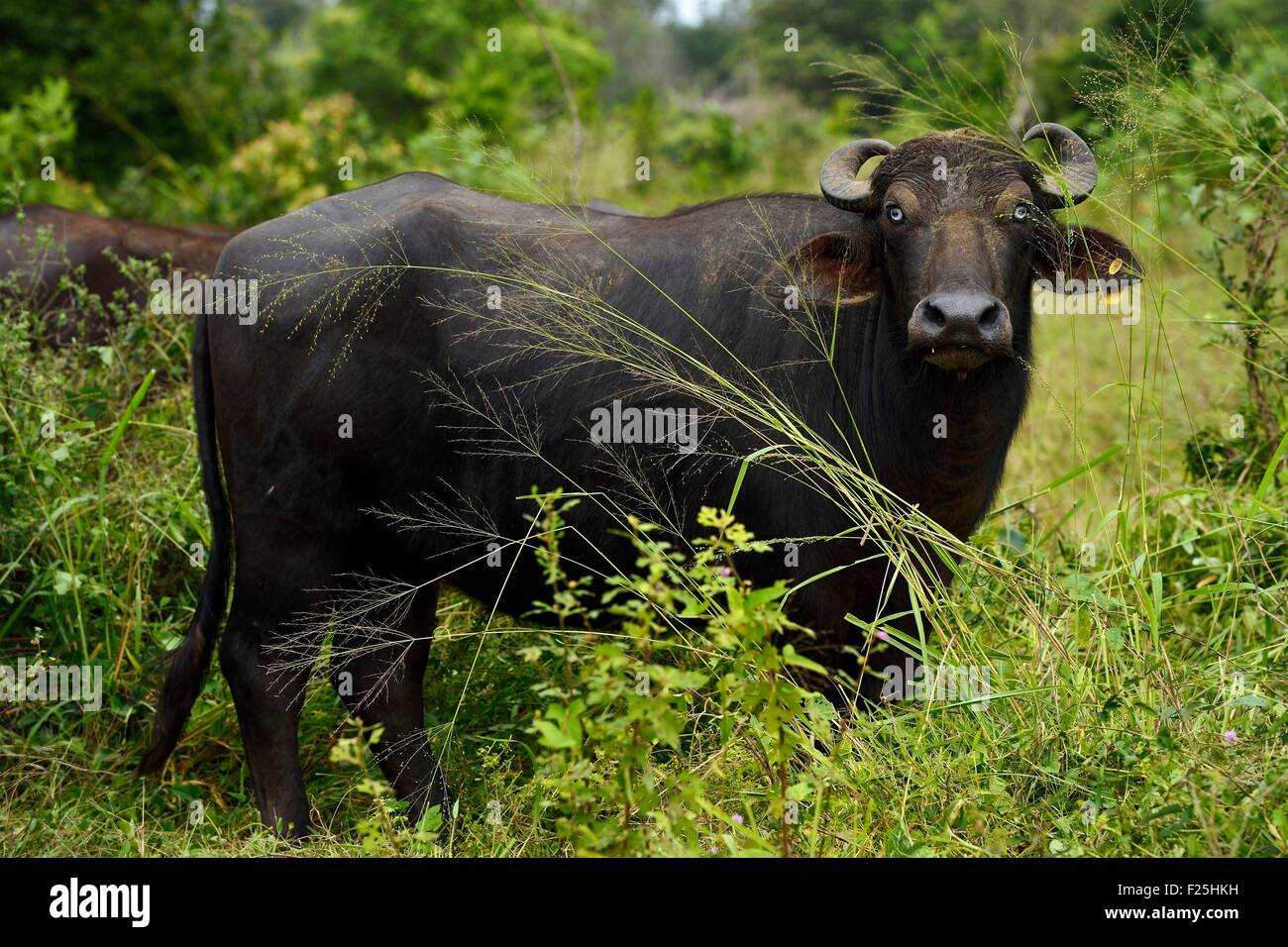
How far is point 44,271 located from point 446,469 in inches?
131

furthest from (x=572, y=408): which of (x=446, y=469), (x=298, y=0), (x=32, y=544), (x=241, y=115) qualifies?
(x=298, y=0)

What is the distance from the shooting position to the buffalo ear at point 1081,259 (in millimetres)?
3568

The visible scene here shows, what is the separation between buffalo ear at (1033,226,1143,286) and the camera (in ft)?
11.7

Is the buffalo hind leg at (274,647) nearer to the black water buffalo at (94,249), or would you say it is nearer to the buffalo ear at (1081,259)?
the buffalo ear at (1081,259)

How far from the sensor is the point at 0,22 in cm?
1452

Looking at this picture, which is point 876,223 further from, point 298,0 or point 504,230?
point 298,0

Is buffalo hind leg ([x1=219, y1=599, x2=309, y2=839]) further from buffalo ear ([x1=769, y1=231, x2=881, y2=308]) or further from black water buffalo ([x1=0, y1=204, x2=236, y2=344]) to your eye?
black water buffalo ([x1=0, y1=204, x2=236, y2=344])

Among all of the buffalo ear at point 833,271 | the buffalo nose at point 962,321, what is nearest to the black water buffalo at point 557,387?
the buffalo ear at point 833,271

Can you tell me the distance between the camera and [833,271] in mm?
3682

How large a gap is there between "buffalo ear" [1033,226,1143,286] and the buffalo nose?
0.41 metres

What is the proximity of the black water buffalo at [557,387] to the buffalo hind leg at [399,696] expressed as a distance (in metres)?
0.07

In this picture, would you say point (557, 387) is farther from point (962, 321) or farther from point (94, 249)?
point (94, 249)

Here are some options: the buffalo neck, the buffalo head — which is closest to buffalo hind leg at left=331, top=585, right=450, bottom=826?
the buffalo neck

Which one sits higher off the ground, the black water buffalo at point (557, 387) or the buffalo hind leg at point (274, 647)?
the black water buffalo at point (557, 387)
